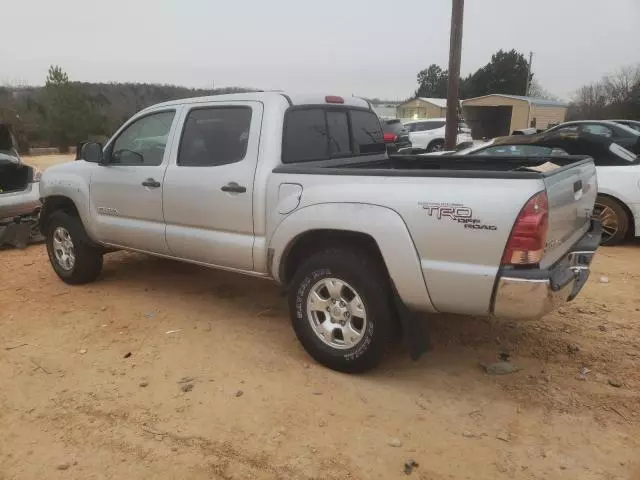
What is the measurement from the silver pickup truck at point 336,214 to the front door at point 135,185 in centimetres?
1

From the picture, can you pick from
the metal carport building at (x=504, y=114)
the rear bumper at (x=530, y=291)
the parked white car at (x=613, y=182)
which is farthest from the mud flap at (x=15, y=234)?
the metal carport building at (x=504, y=114)

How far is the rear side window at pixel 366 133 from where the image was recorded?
469 centimetres

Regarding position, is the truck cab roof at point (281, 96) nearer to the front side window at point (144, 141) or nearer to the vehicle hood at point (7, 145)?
the front side window at point (144, 141)

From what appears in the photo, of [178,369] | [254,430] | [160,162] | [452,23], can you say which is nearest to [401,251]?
[254,430]

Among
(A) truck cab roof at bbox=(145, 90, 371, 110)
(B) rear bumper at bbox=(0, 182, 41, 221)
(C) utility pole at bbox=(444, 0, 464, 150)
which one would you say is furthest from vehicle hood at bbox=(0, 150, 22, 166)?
(C) utility pole at bbox=(444, 0, 464, 150)

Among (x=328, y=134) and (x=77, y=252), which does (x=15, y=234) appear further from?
(x=328, y=134)

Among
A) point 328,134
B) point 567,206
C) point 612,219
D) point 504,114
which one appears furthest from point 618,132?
point 504,114

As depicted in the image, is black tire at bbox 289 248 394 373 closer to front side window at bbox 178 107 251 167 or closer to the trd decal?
the trd decal

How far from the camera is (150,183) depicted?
4574mm

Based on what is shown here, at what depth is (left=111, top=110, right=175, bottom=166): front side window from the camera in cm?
464

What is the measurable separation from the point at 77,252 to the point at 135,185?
1.27 metres

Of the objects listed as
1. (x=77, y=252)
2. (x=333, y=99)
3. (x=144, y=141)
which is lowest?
(x=77, y=252)

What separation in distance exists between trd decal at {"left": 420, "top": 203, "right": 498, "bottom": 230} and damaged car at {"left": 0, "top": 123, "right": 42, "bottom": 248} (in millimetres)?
6643

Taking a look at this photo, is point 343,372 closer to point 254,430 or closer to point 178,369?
point 254,430
